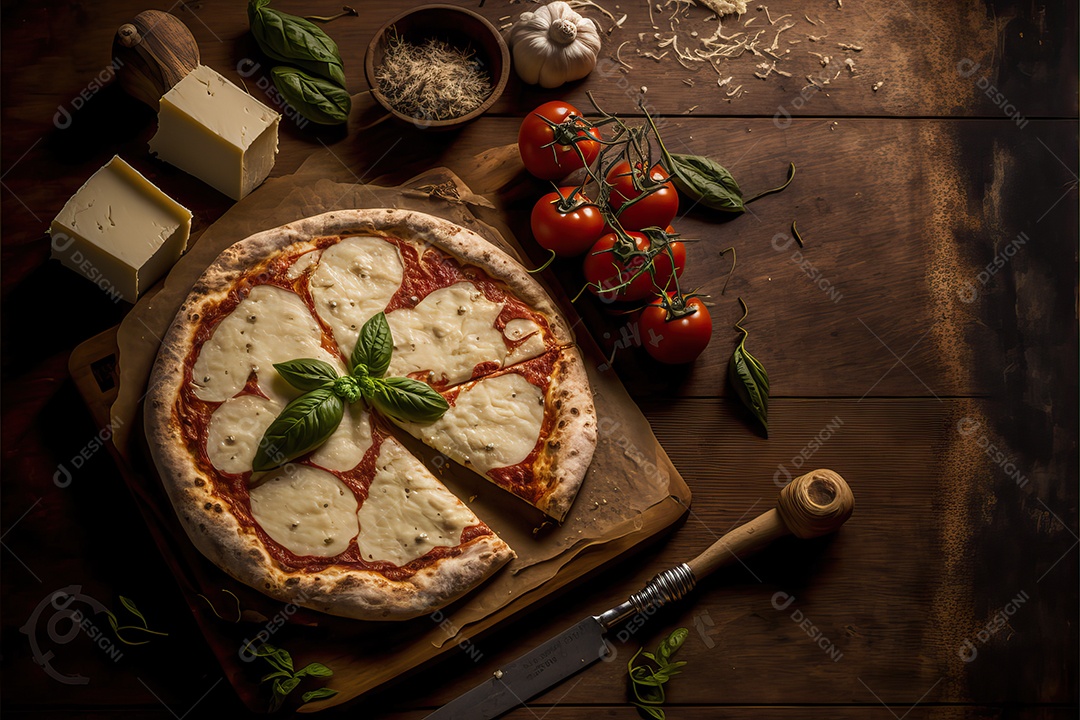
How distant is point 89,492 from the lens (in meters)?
4.41

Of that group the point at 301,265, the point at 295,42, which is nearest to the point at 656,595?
the point at 301,265

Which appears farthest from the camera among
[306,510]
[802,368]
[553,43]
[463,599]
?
[802,368]

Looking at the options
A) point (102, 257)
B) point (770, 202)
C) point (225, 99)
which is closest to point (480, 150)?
point (225, 99)

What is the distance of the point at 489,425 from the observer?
4418mm

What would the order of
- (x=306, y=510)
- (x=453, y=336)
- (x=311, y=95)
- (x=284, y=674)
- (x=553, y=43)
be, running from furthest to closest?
1. (x=553, y=43)
2. (x=311, y=95)
3. (x=453, y=336)
4. (x=306, y=510)
5. (x=284, y=674)

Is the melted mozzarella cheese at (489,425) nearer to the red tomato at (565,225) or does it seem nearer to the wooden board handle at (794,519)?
the red tomato at (565,225)

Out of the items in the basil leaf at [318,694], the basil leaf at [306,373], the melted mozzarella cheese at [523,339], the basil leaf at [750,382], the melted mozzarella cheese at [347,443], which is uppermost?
the basil leaf at [306,373]

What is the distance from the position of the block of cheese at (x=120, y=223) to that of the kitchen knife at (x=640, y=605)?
8.94 ft

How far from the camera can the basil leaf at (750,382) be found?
470 centimetres

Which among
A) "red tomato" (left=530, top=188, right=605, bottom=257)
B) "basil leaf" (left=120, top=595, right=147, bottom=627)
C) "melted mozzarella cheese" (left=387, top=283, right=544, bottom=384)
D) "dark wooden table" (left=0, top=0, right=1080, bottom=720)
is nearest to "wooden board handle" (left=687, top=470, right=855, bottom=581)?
"dark wooden table" (left=0, top=0, right=1080, bottom=720)

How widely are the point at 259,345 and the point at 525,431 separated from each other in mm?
1434

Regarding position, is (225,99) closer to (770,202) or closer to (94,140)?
(94,140)

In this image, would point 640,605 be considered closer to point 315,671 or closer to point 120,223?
point 315,671

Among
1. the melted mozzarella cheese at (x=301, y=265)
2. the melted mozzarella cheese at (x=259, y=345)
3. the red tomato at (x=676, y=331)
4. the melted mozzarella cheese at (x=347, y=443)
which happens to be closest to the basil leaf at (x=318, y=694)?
the melted mozzarella cheese at (x=347, y=443)
